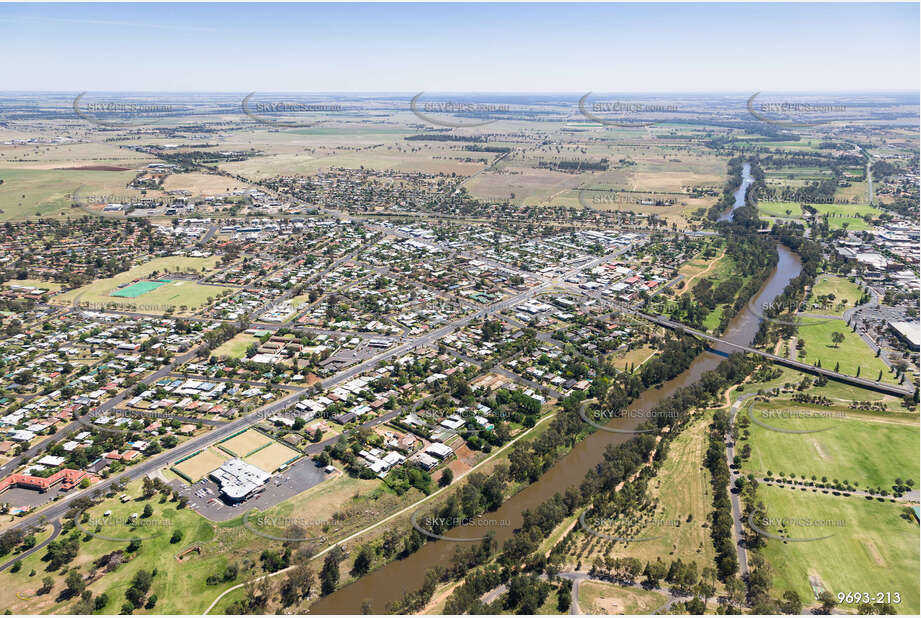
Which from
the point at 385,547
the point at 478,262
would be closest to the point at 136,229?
the point at 478,262

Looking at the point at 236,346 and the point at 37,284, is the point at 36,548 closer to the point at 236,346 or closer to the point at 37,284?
the point at 236,346

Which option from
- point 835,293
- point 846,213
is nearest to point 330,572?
point 835,293

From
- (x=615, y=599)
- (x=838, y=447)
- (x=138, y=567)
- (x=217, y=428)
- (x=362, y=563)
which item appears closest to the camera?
(x=615, y=599)

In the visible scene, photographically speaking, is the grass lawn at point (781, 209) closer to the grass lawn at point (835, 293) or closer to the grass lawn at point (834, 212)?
the grass lawn at point (834, 212)

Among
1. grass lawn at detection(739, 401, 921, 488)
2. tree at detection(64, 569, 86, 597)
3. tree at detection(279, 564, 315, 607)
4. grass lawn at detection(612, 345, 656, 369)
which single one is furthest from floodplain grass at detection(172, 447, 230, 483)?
grass lawn at detection(739, 401, 921, 488)

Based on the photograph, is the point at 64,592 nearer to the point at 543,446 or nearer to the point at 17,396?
the point at 17,396

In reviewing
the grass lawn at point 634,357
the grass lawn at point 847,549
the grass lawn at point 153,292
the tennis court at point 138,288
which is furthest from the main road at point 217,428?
the grass lawn at point 847,549
